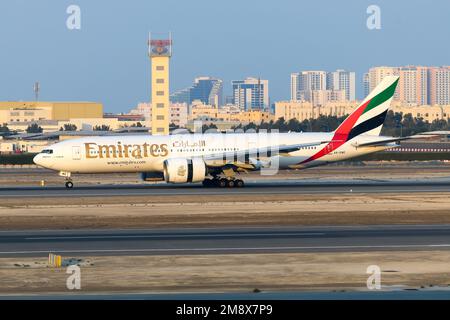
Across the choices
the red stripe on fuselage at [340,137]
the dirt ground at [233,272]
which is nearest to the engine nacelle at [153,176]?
the red stripe on fuselage at [340,137]

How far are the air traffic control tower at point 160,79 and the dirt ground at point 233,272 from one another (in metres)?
141

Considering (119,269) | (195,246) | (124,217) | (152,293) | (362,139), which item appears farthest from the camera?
(362,139)

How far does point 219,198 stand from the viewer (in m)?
48.7

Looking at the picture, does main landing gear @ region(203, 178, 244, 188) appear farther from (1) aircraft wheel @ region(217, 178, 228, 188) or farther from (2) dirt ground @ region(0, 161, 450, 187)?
(2) dirt ground @ region(0, 161, 450, 187)

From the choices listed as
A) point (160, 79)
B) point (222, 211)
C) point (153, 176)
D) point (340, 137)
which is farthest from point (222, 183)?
point (160, 79)

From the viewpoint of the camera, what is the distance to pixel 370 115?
60.1 meters

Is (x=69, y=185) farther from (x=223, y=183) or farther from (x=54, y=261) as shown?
(x=54, y=261)

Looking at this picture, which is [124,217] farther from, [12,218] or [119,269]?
[119,269]

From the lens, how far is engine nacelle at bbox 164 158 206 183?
5469 cm

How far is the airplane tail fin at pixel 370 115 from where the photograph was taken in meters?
59.5

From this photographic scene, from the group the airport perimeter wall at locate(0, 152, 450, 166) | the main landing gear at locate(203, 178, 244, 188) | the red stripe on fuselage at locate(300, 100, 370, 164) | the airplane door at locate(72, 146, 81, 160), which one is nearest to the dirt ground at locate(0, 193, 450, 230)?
the main landing gear at locate(203, 178, 244, 188)

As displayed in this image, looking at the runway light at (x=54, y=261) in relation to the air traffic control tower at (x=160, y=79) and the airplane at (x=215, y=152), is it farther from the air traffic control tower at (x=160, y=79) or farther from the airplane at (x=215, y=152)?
the air traffic control tower at (x=160, y=79)

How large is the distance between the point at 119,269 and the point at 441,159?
7647cm
